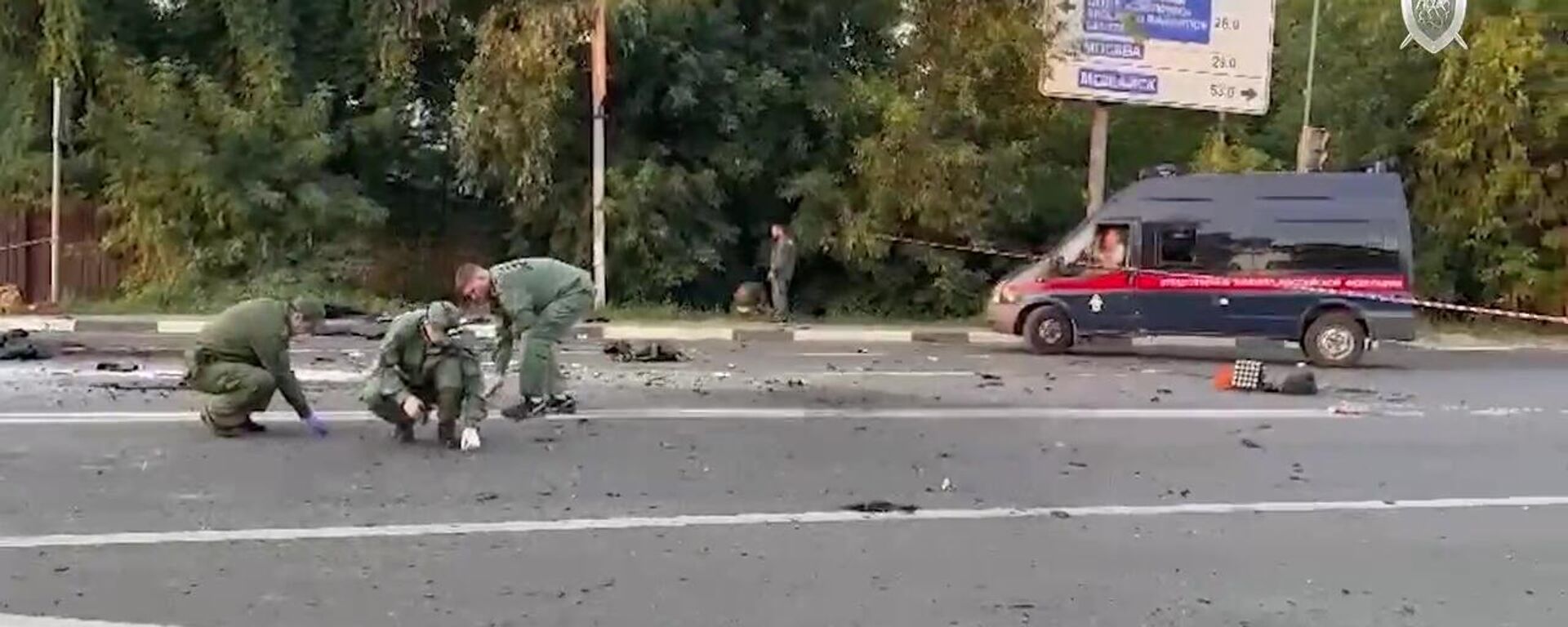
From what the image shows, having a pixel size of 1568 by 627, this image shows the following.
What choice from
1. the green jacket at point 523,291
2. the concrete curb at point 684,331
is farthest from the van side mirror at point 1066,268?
the green jacket at point 523,291

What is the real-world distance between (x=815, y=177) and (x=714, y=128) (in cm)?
160

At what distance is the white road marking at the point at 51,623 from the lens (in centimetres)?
530

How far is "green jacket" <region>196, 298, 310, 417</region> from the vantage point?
30.2ft

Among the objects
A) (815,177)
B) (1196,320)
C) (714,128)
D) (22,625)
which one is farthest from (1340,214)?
(22,625)

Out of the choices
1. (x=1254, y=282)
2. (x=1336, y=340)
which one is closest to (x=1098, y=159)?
(x=1254, y=282)

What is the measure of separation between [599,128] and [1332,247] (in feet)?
30.3

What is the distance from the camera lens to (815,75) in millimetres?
21688

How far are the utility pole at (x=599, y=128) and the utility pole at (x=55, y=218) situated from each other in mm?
6877

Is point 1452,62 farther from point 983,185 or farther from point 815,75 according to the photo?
point 815,75

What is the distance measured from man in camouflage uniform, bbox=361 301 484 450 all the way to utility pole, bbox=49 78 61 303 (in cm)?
A: 1293

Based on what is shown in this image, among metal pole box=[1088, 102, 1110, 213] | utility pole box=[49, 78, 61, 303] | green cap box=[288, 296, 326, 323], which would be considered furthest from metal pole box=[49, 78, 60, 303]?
metal pole box=[1088, 102, 1110, 213]

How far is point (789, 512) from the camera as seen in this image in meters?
7.66

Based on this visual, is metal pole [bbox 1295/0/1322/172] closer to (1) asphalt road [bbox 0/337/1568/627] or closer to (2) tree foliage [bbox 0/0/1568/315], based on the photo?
(2) tree foliage [bbox 0/0/1568/315]

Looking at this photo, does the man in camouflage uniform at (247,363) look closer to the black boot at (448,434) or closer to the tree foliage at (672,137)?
the black boot at (448,434)
